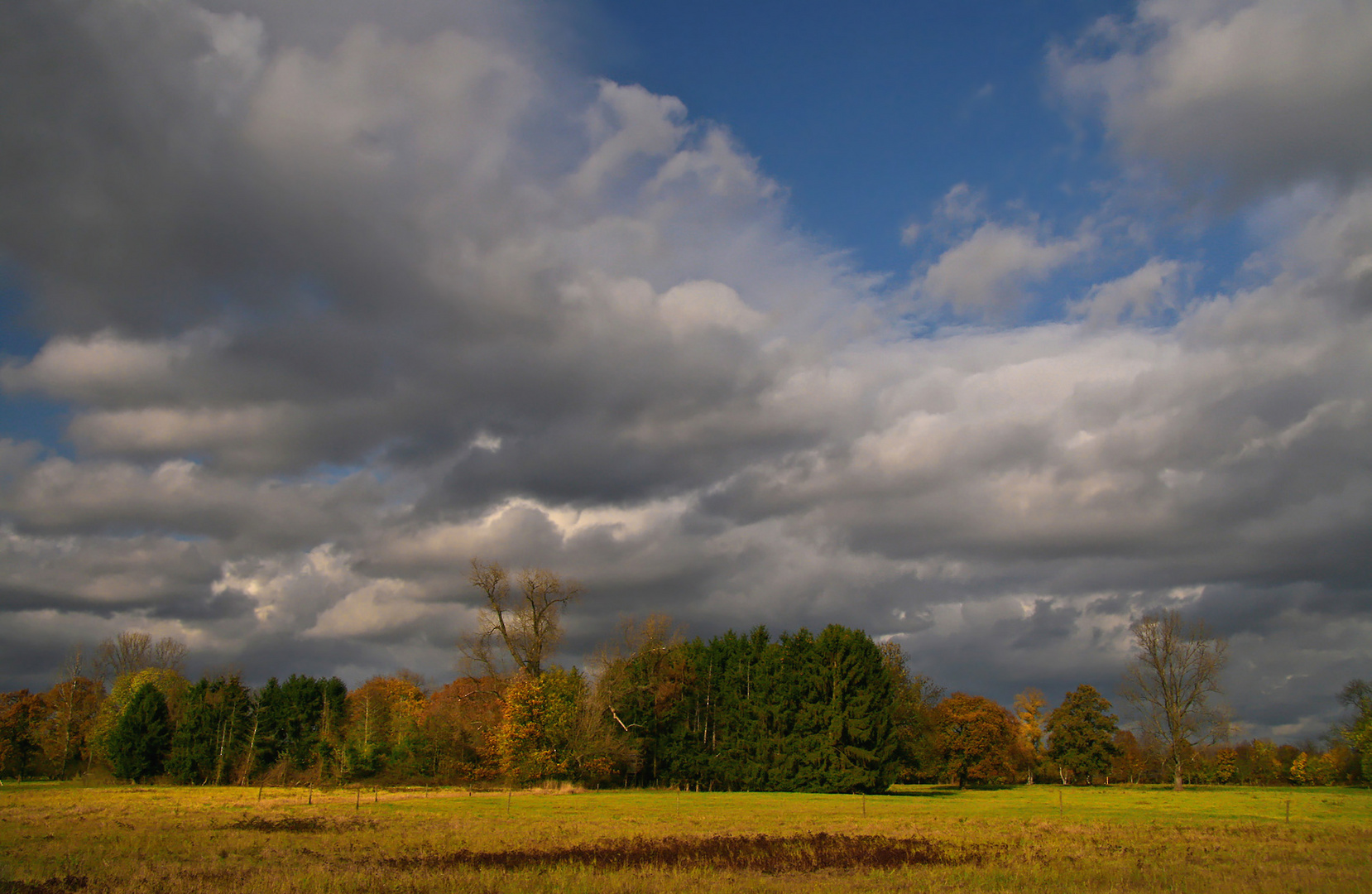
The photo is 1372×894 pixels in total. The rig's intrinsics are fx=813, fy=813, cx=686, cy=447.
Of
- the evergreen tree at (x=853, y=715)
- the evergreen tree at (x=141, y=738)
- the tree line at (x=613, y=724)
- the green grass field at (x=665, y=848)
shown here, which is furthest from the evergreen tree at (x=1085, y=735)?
→ the evergreen tree at (x=141, y=738)

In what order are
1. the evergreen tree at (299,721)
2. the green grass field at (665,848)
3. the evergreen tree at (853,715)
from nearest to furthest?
1. the green grass field at (665,848)
2. the evergreen tree at (853,715)
3. the evergreen tree at (299,721)

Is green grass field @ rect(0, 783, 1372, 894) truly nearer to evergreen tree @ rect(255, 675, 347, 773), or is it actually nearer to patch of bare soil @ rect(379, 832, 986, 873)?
patch of bare soil @ rect(379, 832, 986, 873)

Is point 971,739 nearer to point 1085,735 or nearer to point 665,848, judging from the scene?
point 1085,735

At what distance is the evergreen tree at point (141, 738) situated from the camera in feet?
282

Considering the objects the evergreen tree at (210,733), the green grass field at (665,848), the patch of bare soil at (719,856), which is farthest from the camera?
the evergreen tree at (210,733)

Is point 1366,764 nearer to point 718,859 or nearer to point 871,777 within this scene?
point 871,777

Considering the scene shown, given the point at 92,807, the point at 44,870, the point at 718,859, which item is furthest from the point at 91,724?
the point at 718,859

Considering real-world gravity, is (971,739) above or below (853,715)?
below

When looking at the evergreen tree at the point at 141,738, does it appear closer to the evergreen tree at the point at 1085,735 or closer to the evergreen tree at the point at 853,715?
the evergreen tree at the point at 853,715

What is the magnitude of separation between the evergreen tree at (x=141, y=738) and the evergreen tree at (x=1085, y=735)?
11045cm

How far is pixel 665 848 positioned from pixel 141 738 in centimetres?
8539

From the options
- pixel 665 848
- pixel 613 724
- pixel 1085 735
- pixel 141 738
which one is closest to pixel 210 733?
pixel 141 738

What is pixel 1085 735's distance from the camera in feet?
362

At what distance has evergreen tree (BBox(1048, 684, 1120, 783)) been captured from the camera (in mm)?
109500
